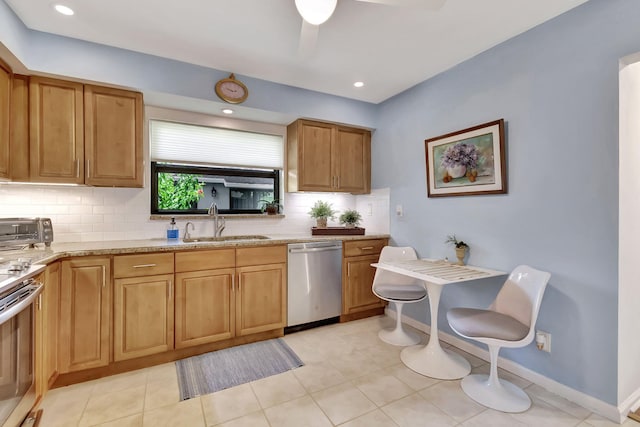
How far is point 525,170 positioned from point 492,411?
Answer: 1642mm

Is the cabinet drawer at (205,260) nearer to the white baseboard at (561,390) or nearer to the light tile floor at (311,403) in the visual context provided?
the light tile floor at (311,403)

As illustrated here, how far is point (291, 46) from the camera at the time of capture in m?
2.31

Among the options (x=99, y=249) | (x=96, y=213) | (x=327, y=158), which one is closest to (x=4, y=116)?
(x=96, y=213)

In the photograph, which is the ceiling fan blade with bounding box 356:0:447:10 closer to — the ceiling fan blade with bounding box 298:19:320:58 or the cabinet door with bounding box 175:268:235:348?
Result: the ceiling fan blade with bounding box 298:19:320:58

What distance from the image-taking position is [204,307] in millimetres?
2484

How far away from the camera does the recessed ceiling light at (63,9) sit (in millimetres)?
1874

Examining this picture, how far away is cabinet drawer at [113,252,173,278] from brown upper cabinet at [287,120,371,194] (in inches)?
59.5

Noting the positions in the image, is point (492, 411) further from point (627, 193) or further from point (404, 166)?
point (404, 166)

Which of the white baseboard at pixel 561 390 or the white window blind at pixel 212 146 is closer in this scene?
the white baseboard at pixel 561 390

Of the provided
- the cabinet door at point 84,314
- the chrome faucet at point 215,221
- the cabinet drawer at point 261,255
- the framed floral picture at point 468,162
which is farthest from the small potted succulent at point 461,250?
the cabinet door at point 84,314

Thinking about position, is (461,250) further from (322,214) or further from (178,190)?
(178,190)

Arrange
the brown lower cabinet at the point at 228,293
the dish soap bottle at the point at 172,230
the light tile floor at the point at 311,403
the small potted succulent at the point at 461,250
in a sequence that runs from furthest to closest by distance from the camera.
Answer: the dish soap bottle at the point at 172,230
the small potted succulent at the point at 461,250
the brown lower cabinet at the point at 228,293
the light tile floor at the point at 311,403

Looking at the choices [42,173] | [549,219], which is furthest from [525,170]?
[42,173]

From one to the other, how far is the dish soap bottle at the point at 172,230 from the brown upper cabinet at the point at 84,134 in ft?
1.65
